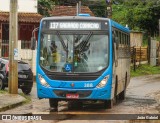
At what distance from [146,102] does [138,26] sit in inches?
1498

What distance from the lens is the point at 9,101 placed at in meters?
19.3

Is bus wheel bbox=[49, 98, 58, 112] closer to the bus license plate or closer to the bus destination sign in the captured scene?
the bus license plate

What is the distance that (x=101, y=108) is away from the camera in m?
18.7

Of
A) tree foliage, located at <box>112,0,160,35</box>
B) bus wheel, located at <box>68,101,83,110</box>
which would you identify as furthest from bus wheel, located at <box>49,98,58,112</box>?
tree foliage, located at <box>112,0,160,35</box>

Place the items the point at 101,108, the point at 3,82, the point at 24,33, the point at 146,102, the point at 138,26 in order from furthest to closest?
the point at 138,26 < the point at 24,33 < the point at 3,82 < the point at 146,102 < the point at 101,108

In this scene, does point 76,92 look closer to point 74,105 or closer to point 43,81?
point 43,81

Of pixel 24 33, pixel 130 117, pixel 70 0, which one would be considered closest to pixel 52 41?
pixel 130 117

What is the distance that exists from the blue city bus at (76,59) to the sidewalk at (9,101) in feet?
4.41

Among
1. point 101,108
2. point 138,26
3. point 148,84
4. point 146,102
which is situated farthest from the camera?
point 138,26

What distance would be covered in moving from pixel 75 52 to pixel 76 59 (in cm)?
23

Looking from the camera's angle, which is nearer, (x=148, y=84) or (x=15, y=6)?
(x=15, y=6)

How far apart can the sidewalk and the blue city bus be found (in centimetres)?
135

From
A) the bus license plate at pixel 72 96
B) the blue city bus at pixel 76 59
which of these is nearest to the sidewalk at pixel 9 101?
the blue city bus at pixel 76 59

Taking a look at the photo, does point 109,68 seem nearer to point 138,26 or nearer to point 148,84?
point 148,84
